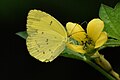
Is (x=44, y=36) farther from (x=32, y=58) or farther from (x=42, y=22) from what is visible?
(x=32, y=58)

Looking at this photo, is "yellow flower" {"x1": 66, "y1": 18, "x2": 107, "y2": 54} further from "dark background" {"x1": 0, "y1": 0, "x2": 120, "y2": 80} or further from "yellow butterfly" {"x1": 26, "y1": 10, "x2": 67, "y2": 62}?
"dark background" {"x1": 0, "y1": 0, "x2": 120, "y2": 80}

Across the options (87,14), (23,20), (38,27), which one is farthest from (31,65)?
(38,27)

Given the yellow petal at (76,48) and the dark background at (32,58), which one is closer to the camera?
the yellow petal at (76,48)

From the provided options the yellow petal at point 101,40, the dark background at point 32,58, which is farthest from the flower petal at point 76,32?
the dark background at point 32,58

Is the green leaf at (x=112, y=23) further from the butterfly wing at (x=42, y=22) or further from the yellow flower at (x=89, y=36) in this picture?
the butterfly wing at (x=42, y=22)

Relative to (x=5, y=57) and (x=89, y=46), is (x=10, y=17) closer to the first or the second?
(x=5, y=57)

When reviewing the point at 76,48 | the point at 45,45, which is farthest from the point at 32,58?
the point at 76,48
